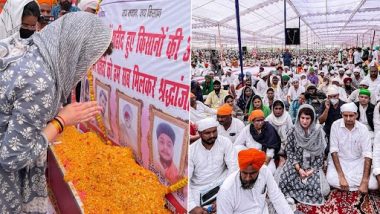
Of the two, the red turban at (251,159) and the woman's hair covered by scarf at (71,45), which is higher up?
the woman's hair covered by scarf at (71,45)

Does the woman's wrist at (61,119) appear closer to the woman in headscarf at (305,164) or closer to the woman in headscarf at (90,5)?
the woman in headscarf at (90,5)

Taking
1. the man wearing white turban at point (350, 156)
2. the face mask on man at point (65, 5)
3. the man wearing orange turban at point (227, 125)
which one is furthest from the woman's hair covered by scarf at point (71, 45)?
the man wearing orange turban at point (227, 125)

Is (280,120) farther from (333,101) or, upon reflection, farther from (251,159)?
(251,159)

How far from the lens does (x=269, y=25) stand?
57.1 ft

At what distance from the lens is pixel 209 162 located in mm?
3041

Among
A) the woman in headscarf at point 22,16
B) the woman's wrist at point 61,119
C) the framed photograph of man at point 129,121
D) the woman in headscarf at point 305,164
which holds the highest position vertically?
the woman in headscarf at point 22,16

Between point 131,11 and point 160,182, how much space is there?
2.61 ft

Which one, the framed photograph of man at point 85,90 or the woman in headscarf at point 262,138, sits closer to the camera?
the framed photograph of man at point 85,90

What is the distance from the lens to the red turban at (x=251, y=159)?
8.20 feet

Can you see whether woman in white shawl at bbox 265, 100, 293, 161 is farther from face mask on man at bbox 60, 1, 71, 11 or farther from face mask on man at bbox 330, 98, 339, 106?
face mask on man at bbox 60, 1, 71, 11

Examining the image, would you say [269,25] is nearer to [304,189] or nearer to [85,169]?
[304,189]

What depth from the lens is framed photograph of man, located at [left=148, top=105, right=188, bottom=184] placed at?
4.83ft

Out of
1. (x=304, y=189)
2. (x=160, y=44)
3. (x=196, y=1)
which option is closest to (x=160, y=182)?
(x=160, y=44)

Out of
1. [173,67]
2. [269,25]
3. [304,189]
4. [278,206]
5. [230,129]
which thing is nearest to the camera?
[173,67]
